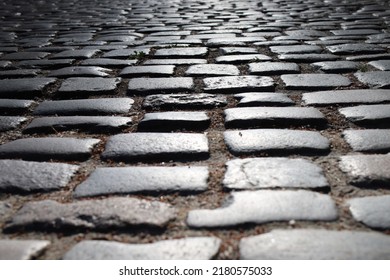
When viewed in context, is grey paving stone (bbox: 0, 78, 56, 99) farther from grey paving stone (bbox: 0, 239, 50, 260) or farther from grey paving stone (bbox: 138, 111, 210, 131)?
grey paving stone (bbox: 0, 239, 50, 260)

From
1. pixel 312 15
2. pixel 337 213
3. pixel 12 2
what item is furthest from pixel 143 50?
pixel 12 2

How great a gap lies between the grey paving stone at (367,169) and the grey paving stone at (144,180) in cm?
55

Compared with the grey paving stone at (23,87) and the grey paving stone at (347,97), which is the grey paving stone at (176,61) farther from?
the grey paving stone at (347,97)

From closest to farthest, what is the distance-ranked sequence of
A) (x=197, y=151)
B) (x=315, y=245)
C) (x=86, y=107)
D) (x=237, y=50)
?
(x=315, y=245) < (x=197, y=151) < (x=86, y=107) < (x=237, y=50)

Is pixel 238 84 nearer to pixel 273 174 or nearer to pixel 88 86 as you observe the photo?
pixel 88 86

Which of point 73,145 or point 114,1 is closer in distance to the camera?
point 73,145

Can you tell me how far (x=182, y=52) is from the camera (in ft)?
12.1

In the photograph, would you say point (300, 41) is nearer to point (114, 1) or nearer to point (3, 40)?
point (3, 40)

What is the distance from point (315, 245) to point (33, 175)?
3.58ft

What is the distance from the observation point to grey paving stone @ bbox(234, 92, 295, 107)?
237 centimetres

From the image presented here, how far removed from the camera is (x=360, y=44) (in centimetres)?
379

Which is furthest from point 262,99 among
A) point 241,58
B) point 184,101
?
point 241,58

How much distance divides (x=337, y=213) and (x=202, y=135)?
791mm

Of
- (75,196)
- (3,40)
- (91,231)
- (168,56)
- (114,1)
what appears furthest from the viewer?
(114,1)
